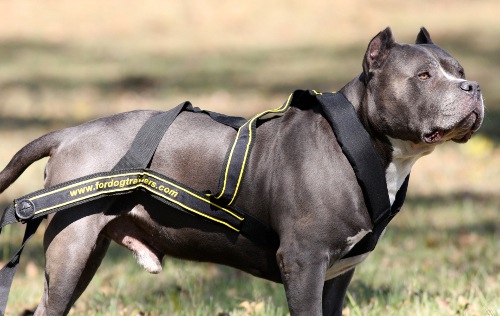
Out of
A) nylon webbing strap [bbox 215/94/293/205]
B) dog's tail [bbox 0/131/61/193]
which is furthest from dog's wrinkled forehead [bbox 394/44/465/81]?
dog's tail [bbox 0/131/61/193]

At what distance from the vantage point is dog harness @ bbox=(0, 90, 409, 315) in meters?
4.50

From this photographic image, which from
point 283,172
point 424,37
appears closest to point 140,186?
point 283,172

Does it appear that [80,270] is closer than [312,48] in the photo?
Yes

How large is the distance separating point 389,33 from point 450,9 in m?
18.8

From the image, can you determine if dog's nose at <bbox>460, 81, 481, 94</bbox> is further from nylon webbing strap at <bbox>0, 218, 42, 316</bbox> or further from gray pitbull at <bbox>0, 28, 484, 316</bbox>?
nylon webbing strap at <bbox>0, 218, 42, 316</bbox>

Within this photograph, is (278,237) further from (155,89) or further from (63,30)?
(63,30)

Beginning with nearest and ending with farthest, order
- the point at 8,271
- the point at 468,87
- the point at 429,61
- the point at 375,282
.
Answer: the point at 468,87 < the point at 429,61 < the point at 8,271 < the point at 375,282

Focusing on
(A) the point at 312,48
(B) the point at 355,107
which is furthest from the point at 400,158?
(A) the point at 312,48

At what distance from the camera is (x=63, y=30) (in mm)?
22484

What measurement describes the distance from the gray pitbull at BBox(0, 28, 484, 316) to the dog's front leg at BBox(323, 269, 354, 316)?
146 millimetres

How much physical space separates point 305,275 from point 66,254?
121cm

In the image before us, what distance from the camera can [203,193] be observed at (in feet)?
15.2

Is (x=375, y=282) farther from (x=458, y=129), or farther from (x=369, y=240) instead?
(x=458, y=129)

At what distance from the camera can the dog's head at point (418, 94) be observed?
4336 mm
